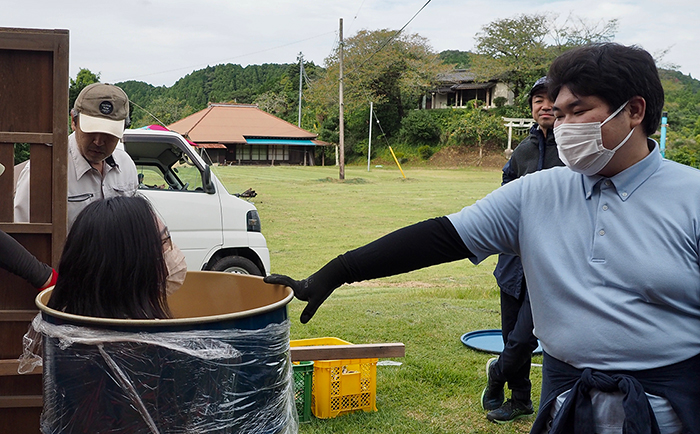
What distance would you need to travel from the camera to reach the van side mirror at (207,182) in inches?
270

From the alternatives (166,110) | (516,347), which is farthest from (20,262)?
(166,110)

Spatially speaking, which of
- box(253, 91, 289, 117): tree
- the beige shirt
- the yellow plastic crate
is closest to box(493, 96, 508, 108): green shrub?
box(253, 91, 289, 117): tree

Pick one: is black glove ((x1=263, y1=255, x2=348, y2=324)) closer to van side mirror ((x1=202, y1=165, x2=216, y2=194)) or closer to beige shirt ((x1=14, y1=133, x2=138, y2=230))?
beige shirt ((x1=14, y1=133, x2=138, y2=230))

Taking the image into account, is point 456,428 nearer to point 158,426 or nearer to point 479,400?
point 479,400

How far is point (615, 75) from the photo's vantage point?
5.26ft

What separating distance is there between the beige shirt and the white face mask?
2.07 meters

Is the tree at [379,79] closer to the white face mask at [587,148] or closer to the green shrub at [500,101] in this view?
the green shrub at [500,101]

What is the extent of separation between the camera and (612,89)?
162 cm

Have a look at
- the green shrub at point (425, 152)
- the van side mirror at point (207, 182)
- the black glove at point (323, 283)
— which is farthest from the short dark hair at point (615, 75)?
the green shrub at point (425, 152)

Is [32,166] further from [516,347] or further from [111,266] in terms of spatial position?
[516,347]

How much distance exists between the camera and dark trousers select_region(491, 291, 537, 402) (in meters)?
3.41

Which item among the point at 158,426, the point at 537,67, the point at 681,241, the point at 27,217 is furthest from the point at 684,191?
the point at 537,67

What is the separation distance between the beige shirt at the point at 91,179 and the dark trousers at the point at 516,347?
6.86 feet

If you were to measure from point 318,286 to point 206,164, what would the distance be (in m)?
5.37
